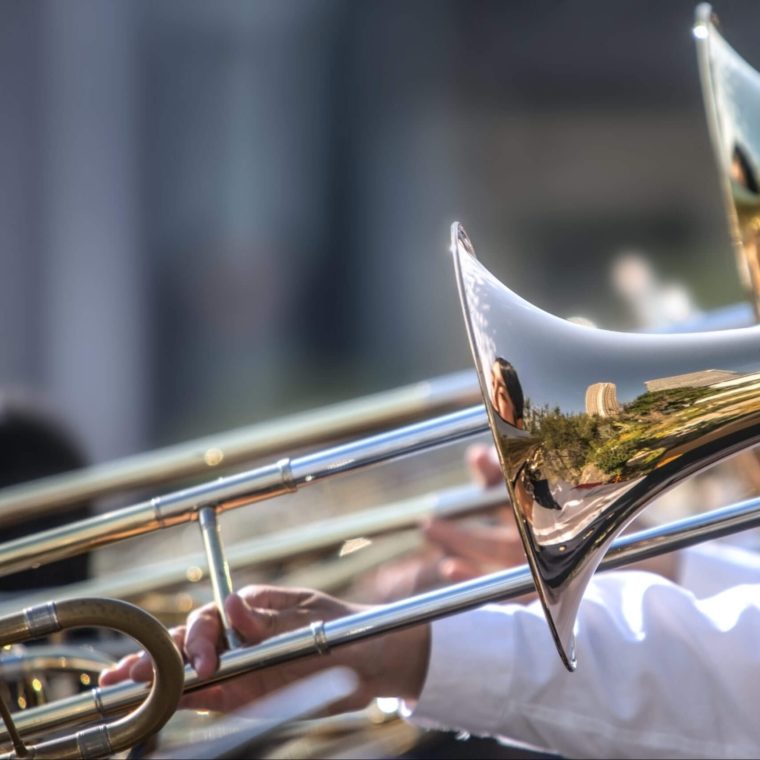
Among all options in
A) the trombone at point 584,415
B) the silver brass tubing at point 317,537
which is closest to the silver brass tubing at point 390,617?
the trombone at point 584,415

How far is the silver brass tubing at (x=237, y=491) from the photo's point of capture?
4.09 feet

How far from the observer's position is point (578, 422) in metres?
1.00

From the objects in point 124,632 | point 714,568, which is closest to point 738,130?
point 714,568

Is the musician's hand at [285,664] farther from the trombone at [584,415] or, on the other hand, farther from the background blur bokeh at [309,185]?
the background blur bokeh at [309,185]

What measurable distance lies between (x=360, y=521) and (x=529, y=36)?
7421 millimetres

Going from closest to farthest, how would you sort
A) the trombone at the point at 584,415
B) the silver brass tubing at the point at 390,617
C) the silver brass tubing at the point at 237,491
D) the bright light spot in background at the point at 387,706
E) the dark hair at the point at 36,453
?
the trombone at the point at 584,415 < the silver brass tubing at the point at 390,617 < the silver brass tubing at the point at 237,491 < the bright light spot in background at the point at 387,706 < the dark hair at the point at 36,453

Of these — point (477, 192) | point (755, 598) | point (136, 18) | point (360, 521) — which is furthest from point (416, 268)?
point (755, 598)

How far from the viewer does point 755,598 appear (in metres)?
1.29

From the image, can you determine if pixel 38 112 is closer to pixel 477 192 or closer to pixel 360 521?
pixel 477 192

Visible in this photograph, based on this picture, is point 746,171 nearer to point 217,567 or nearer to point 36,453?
point 217,567

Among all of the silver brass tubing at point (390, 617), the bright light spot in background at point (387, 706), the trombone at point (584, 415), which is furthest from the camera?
the bright light spot in background at point (387, 706)

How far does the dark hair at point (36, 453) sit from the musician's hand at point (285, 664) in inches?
32.5

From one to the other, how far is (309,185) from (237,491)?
7.06m

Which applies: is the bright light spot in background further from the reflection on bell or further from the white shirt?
the reflection on bell
